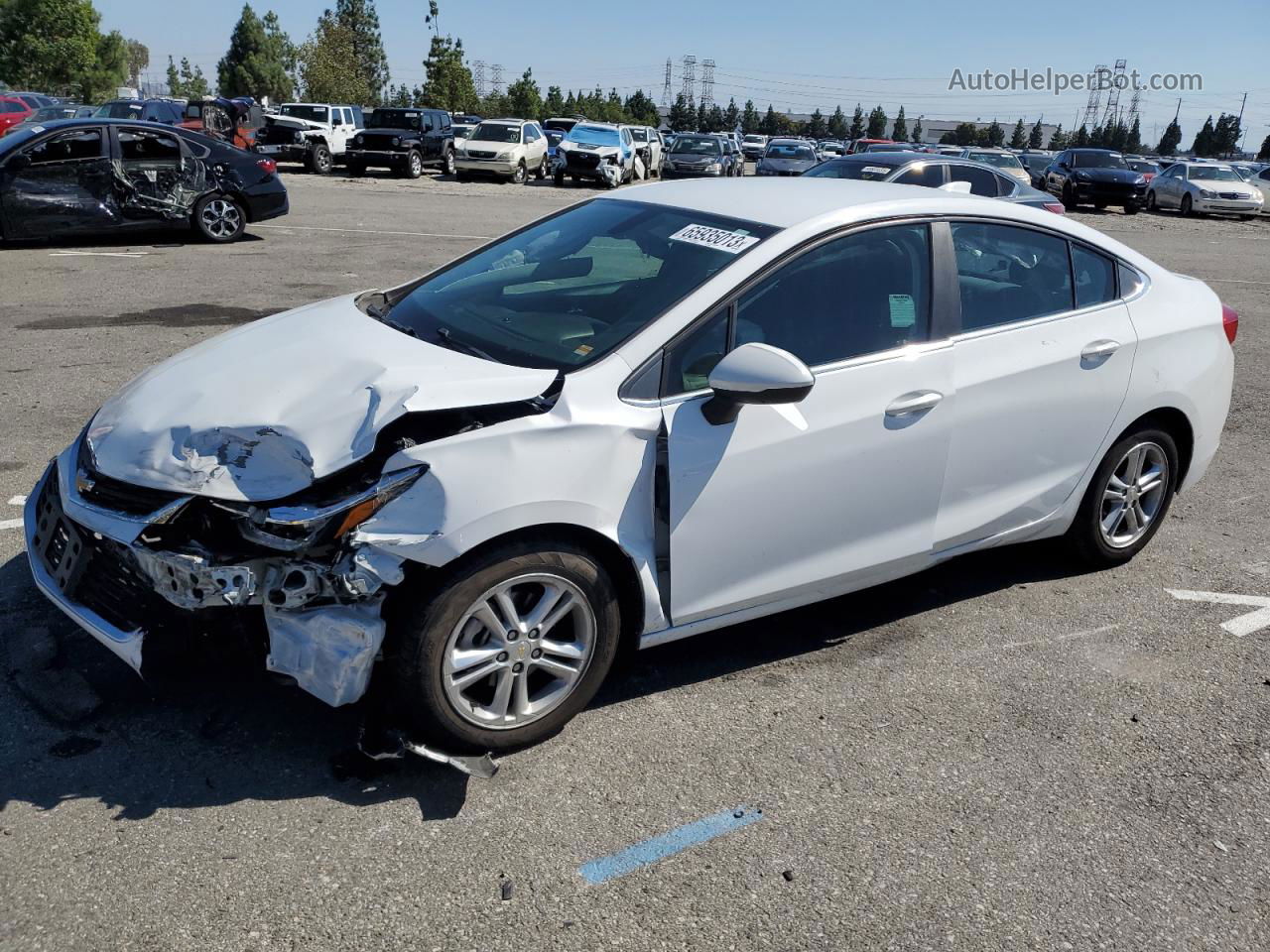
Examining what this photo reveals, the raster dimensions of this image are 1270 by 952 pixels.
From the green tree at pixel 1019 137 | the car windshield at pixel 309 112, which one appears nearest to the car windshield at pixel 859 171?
the car windshield at pixel 309 112

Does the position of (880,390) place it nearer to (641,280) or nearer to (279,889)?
(641,280)

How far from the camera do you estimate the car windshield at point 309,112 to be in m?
31.0

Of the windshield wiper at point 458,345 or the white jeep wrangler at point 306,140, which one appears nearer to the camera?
the windshield wiper at point 458,345

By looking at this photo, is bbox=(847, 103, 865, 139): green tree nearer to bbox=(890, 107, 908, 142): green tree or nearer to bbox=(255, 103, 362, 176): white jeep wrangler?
bbox=(890, 107, 908, 142): green tree

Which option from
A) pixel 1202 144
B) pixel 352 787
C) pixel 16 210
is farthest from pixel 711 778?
pixel 1202 144

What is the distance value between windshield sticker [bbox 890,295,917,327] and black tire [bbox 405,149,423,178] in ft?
88.2

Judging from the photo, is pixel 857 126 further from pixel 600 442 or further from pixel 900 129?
pixel 600 442

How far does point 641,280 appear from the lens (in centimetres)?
388

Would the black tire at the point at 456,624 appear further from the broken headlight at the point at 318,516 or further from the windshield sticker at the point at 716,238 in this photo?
the windshield sticker at the point at 716,238

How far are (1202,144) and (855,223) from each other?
115430 mm

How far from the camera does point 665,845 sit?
3062 mm

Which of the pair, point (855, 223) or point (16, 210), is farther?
point (16, 210)

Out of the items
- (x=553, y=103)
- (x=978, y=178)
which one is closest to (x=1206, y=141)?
(x=553, y=103)

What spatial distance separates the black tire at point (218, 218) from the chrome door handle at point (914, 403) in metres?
11.8
